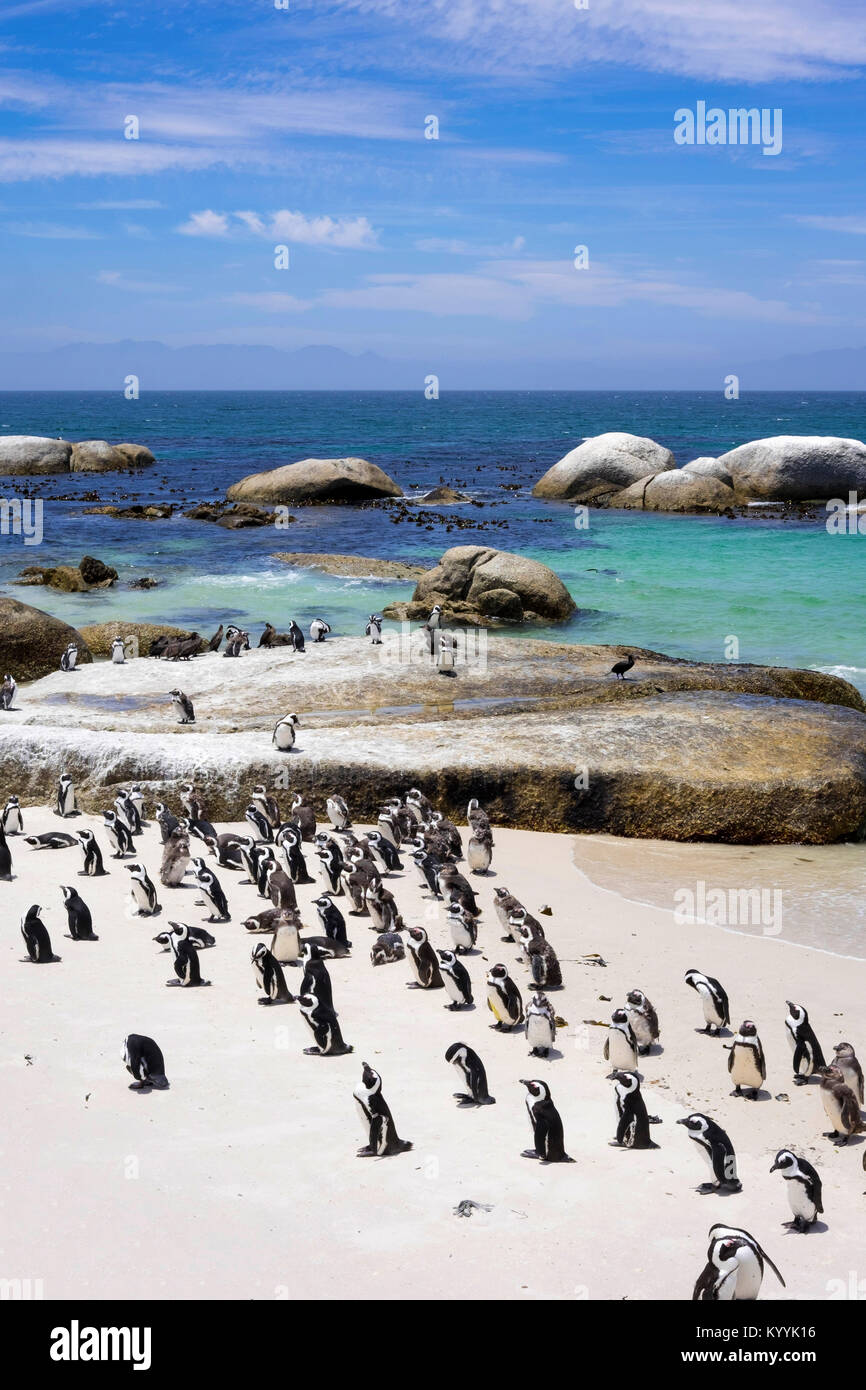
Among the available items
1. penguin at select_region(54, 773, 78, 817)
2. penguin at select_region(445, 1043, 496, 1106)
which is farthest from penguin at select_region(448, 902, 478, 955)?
penguin at select_region(54, 773, 78, 817)

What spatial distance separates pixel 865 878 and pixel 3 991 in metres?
7.82

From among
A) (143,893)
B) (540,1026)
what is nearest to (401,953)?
(540,1026)

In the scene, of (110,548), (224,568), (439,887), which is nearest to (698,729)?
(439,887)

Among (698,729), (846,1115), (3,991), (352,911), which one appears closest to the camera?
(846,1115)

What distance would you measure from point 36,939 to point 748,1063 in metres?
5.11

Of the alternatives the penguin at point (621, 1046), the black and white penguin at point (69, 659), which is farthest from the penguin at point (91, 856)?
the black and white penguin at point (69, 659)

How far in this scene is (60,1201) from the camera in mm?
6191

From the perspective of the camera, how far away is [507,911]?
10.1 metres

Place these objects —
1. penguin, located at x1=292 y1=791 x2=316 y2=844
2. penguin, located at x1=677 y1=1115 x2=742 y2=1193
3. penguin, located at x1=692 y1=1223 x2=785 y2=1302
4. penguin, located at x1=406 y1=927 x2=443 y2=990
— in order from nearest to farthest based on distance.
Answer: penguin, located at x1=692 y1=1223 x2=785 y2=1302
penguin, located at x1=677 y1=1115 x2=742 y2=1193
penguin, located at x1=406 y1=927 x2=443 y2=990
penguin, located at x1=292 y1=791 x2=316 y2=844

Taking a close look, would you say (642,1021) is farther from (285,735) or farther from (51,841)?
(51,841)

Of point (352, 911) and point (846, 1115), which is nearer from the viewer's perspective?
point (846, 1115)

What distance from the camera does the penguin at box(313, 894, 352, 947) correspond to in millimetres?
9945

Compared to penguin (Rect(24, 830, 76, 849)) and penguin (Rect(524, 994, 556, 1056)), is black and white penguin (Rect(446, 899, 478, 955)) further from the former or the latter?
penguin (Rect(24, 830, 76, 849))
